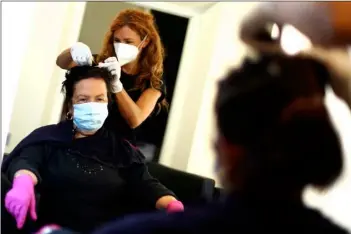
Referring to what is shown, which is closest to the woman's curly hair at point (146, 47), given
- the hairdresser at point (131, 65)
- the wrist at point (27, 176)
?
the hairdresser at point (131, 65)

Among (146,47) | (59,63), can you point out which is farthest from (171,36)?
(59,63)

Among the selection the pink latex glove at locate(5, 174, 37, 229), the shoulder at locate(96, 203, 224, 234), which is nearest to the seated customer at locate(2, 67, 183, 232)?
the pink latex glove at locate(5, 174, 37, 229)

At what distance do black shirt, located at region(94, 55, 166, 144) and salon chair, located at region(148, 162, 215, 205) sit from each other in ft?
0.13

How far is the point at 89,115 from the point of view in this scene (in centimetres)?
48

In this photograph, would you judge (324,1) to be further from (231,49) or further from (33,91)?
(33,91)

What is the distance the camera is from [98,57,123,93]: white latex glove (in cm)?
49

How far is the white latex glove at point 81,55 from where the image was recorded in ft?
1.63

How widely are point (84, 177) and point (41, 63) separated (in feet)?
0.48

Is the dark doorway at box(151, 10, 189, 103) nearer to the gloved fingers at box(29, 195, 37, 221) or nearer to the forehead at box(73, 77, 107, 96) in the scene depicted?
the forehead at box(73, 77, 107, 96)

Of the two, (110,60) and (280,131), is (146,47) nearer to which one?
(110,60)

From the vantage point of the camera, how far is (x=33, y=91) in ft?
1.72

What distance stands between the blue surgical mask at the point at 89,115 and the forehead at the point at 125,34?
0.09 metres

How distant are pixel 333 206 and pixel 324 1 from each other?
19 cm

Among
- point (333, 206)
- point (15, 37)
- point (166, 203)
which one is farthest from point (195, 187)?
point (15, 37)
